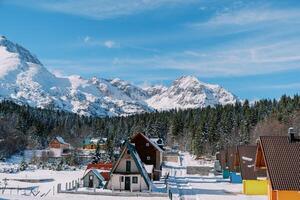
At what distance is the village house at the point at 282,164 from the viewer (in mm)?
31297

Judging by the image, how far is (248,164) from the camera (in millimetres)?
52969

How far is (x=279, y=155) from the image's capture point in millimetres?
33094

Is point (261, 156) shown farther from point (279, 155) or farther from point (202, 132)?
point (202, 132)

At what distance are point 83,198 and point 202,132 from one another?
99221mm

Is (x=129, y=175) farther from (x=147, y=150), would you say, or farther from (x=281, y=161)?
(x=281, y=161)

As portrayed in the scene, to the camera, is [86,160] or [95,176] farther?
[86,160]

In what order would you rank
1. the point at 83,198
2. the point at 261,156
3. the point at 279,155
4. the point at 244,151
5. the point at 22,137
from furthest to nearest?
the point at 22,137
the point at 244,151
the point at 83,198
the point at 261,156
the point at 279,155

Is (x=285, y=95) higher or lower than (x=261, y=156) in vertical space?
higher

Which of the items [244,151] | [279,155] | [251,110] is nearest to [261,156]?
[279,155]

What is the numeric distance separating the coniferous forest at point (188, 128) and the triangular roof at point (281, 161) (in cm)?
7812

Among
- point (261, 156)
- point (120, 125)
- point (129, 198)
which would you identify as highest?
point (120, 125)

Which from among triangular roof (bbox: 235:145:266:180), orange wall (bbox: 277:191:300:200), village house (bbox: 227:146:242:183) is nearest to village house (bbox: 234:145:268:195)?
triangular roof (bbox: 235:145:266:180)

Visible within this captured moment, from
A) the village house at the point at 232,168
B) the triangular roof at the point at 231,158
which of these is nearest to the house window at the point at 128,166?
the village house at the point at 232,168

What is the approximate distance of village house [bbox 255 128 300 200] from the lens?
3130 cm
